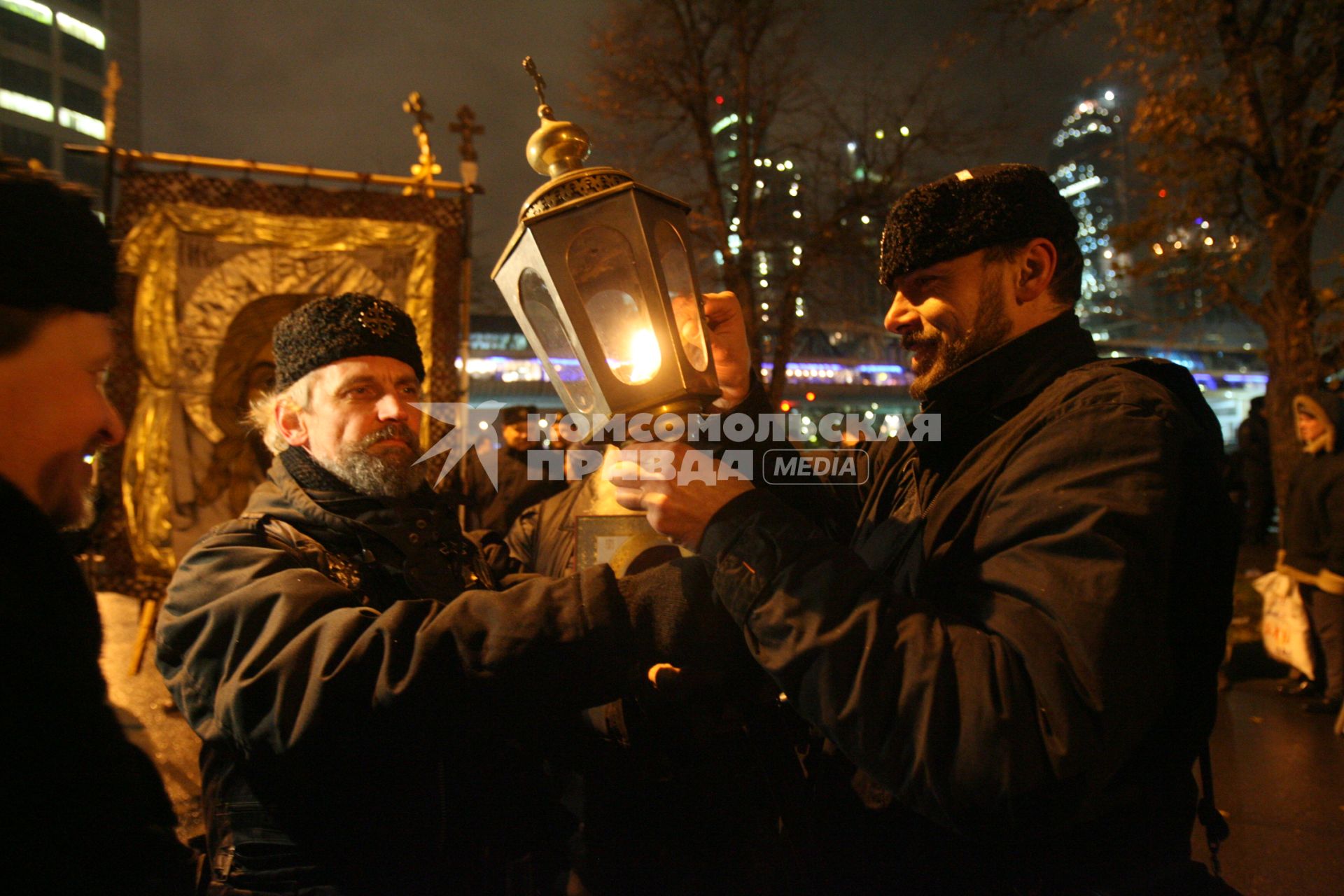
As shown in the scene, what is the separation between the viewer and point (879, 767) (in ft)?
3.81

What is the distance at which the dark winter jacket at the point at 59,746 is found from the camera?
731 mm

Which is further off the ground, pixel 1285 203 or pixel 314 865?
pixel 1285 203

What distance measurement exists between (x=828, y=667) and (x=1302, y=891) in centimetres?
390

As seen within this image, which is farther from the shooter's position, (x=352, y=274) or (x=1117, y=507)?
(x=352, y=274)

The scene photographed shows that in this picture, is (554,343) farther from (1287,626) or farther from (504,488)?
(1287,626)

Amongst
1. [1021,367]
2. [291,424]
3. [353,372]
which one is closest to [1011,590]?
[1021,367]

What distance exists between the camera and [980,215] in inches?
62.7

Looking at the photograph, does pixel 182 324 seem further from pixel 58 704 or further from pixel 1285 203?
pixel 1285 203

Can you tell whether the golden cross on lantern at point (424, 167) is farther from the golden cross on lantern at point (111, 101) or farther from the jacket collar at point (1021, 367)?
the jacket collar at point (1021, 367)

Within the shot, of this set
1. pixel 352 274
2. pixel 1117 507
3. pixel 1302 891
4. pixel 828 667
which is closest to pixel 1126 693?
pixel 1117 507

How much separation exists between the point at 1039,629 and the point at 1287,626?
619 centimetres

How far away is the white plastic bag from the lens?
5.61 metres

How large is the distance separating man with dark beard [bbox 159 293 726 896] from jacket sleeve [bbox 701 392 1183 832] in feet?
1.26

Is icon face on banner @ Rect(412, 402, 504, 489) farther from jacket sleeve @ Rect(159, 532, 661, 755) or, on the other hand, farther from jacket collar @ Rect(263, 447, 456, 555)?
jacket sleeve @ Rect(159, 532, 661, 755)
